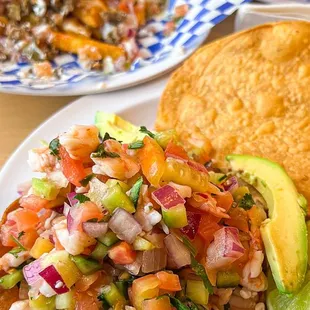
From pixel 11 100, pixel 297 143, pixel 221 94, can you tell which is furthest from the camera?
pixel 11 100

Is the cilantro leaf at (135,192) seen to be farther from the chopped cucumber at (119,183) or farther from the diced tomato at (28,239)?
the diced tomato at (28,239)

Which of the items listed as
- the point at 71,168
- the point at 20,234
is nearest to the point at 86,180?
the point at 71,168

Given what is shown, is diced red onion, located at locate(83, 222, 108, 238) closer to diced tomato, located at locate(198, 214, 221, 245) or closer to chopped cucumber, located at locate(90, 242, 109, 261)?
chopped cucumber, located at locate(90, 242, 109, 261)

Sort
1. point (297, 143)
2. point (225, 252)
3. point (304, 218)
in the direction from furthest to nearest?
1. point (297, 143)
2. point (304, 218)
3. point (225, 252)

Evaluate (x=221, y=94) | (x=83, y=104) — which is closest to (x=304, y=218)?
(x=221, y=94)

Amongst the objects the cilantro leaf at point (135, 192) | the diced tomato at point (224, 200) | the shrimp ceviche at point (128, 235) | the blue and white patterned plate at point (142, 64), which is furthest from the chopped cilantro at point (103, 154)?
the blue and white patterned plate at point (142, 64)

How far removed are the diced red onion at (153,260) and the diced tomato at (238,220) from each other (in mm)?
252

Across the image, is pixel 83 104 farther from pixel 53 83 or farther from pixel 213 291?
pixel 213 291

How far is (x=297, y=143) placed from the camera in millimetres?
1899

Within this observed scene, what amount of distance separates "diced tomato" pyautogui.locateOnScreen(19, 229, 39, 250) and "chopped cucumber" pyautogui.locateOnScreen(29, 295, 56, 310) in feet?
0.57

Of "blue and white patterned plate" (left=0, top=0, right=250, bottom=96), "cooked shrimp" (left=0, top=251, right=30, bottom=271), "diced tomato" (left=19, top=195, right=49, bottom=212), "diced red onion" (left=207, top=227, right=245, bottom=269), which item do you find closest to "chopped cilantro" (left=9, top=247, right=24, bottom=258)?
"cooked shrimp" (left=0, top=251, right=30, bottom=271)

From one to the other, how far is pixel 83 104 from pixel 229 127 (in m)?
0.62

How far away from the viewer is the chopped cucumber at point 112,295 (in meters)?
1.47

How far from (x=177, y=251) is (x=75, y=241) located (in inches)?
10.7
